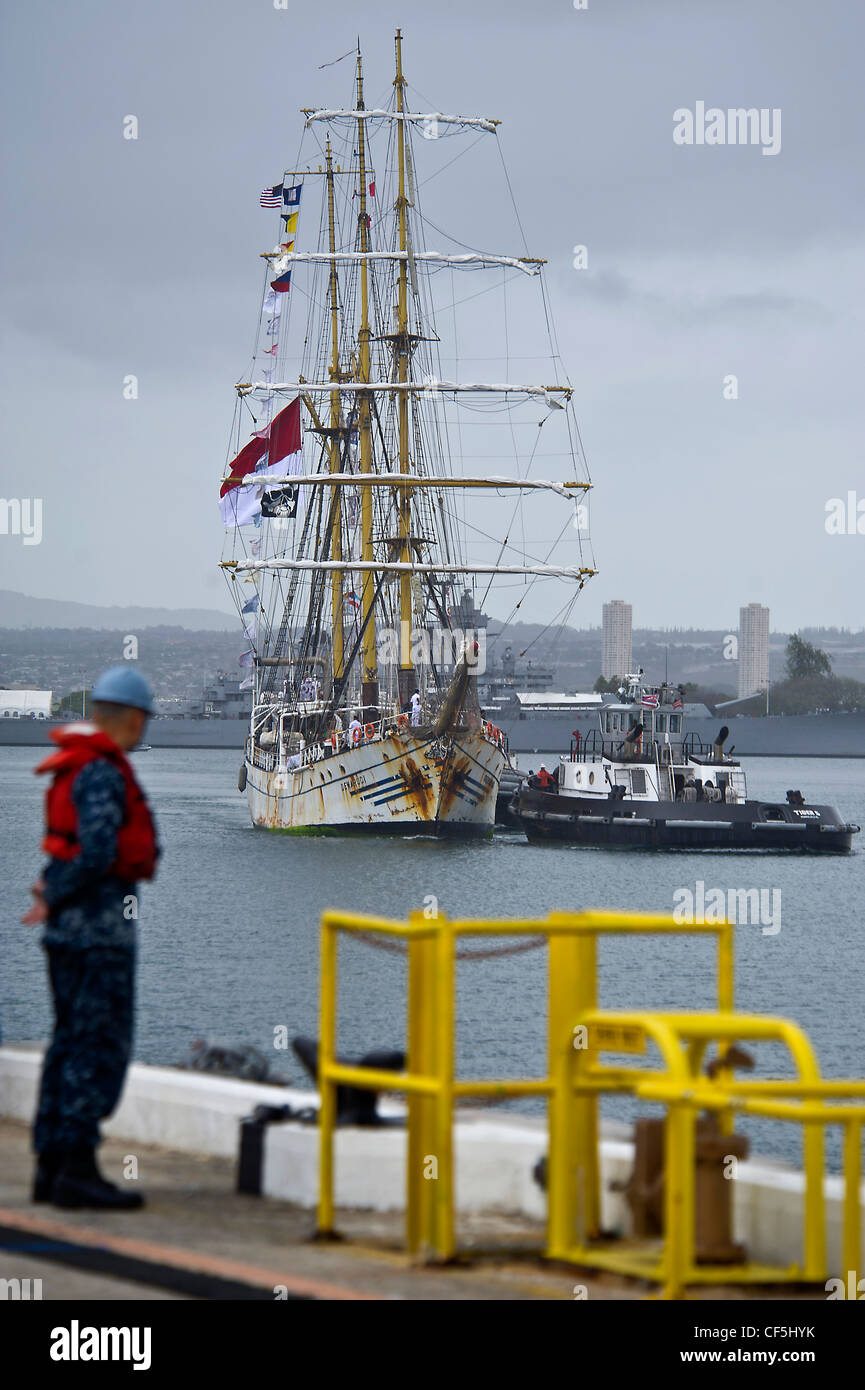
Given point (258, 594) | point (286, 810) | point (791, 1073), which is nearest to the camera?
point (791, 1073)

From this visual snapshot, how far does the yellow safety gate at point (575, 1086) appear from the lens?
18.7 ft

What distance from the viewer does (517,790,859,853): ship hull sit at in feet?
185

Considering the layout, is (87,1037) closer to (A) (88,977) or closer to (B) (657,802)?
(A) (88,977)

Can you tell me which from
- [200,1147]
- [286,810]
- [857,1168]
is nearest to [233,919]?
[286,810]

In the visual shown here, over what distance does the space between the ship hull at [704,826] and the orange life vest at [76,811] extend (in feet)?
165

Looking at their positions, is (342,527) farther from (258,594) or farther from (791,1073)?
(791,1073)

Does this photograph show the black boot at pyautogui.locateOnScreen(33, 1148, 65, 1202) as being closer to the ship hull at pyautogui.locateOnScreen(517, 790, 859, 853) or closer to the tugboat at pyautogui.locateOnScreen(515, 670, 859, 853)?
the tugboat at pyautogui.locateOnScreen(515, 670, 859, 853)

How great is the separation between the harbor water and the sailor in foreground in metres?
5.82

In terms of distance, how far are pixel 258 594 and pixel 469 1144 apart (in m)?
61.9

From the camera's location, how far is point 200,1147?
25.8 feet

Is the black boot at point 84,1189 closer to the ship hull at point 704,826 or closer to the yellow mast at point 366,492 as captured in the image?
the ship hull at point 704,826

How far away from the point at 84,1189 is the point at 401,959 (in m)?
25.4
